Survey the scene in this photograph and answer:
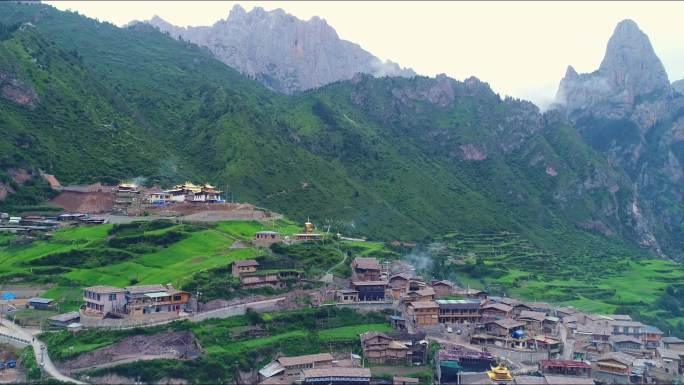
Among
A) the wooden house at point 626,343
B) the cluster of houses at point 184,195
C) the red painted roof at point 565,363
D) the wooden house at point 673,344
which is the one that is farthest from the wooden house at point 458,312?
the cluster of houses at point 184,195

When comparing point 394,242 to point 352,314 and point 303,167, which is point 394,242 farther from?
point 352,314

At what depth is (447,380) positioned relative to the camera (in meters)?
65.6

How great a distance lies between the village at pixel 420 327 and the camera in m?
65.6

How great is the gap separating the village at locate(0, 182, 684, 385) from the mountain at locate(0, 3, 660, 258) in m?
31.8

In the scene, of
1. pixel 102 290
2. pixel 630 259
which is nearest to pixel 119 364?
pixel 102 290

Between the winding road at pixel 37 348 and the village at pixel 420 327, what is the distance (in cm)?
223

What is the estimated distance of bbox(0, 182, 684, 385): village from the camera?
65625mm

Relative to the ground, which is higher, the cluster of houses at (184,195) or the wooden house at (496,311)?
the cluster of houses at (184,195)

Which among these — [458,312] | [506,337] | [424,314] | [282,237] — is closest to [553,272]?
[458,312]

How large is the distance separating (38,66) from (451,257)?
78.8m

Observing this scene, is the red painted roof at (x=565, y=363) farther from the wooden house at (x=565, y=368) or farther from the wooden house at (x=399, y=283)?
the wooden house at (x=399, y=283)

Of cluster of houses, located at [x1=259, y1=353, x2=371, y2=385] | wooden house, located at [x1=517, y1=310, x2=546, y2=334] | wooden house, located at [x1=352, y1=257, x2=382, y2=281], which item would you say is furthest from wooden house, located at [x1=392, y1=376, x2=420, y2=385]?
wooden house, located at [x1=352, y1=257, x2=382, y2=281]

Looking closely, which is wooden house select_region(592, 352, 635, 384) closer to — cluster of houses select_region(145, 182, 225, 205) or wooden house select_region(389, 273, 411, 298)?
wooden house select_region(389, 273, 411, 298)

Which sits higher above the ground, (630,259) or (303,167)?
(303,167)
